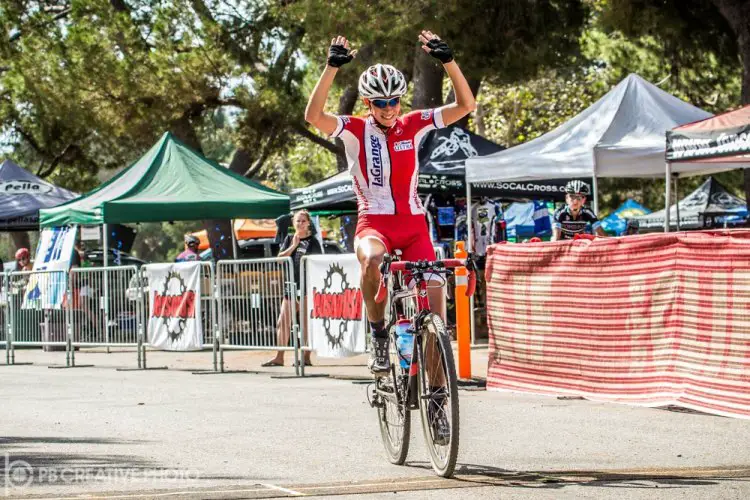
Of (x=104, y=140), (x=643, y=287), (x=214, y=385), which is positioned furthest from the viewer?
(x=104, y=140)

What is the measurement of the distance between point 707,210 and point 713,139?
68.4 feet

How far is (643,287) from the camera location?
10.2m

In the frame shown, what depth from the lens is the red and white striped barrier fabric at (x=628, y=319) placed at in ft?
30.4

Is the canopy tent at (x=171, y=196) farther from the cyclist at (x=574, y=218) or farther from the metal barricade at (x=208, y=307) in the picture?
the cyclist at (x=574, y=218)

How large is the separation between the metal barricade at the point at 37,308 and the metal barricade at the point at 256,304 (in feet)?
10.2

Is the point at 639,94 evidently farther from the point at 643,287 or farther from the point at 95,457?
the point at 95,457

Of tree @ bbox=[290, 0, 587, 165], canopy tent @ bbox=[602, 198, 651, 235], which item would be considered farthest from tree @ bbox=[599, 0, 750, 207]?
canopy tent @ bbox=[602, 198, 651, 235]

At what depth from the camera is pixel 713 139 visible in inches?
550

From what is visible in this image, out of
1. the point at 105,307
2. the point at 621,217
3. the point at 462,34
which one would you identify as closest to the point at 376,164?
the point at 105,307

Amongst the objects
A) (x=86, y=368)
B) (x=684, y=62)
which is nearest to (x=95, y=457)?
(x=86, y=368)

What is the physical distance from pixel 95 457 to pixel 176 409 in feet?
9.74

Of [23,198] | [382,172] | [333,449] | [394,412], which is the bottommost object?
[333,449]

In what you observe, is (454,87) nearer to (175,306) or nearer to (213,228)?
(175,306)

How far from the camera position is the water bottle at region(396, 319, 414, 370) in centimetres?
→ 713
